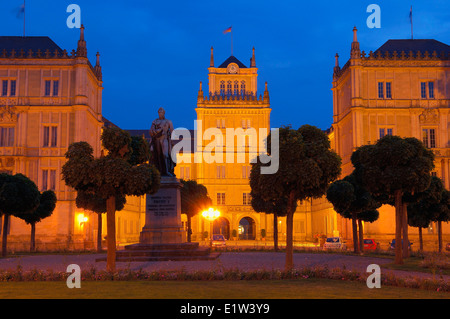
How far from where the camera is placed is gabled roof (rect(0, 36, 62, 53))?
5950cm

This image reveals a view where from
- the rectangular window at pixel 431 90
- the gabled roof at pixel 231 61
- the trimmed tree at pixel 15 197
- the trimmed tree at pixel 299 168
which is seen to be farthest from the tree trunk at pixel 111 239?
the gabled roof at pixel 231 61

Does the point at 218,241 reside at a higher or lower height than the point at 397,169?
lower

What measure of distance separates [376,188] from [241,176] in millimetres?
60120

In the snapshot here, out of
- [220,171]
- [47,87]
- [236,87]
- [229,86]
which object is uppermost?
[229,86]

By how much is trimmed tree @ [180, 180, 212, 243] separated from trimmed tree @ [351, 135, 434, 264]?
2156 centimetres

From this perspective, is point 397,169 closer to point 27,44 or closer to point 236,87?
point 27,44

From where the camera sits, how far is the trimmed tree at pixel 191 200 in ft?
150

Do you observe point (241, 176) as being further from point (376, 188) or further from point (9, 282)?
point (9, 282)

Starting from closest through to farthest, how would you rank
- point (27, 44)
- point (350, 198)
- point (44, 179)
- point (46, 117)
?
point (350, 198)
point (44, 179)
point (46, 117)
point (27, 44)

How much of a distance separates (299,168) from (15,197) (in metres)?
21.2

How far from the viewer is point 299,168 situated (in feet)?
67.6

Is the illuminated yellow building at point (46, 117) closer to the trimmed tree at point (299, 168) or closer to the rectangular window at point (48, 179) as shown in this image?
the rectangular window at point (48, 179)

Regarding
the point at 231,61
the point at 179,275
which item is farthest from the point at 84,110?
the point at 179,275

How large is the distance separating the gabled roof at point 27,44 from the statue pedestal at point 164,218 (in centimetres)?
3879
